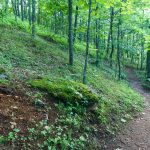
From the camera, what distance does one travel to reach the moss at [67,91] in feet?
31.5

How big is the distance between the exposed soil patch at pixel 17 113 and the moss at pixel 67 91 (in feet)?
3.16

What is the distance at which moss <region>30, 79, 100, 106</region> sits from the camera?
31.5ft

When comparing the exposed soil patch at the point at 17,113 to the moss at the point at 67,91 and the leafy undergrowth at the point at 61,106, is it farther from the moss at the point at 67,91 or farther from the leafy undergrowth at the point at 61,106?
the moss at the point at 67,91

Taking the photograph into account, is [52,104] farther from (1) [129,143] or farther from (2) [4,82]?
(1) [129,143]

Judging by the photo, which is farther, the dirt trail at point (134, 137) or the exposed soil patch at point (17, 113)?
the dirt trail at point (134, 137)

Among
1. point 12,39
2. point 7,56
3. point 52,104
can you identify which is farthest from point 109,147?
point 12,39

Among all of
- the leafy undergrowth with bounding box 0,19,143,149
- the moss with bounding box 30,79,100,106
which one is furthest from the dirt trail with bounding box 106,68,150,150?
the moss with bounding box 30,79,100,106

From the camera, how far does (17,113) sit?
25.4 feet

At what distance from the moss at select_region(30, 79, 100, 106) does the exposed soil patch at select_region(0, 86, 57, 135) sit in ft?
3.16

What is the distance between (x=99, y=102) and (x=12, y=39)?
8580 millimetres

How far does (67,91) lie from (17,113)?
2.62 meters

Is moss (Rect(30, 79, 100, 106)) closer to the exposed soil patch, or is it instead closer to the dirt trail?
the exposed soil patch

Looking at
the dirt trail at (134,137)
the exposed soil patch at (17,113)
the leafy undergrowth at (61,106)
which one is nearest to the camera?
the exposed soil patch at (17,113)

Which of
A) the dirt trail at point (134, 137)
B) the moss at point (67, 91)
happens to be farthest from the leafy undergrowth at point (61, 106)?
the dirt trail at point (134, 137)
